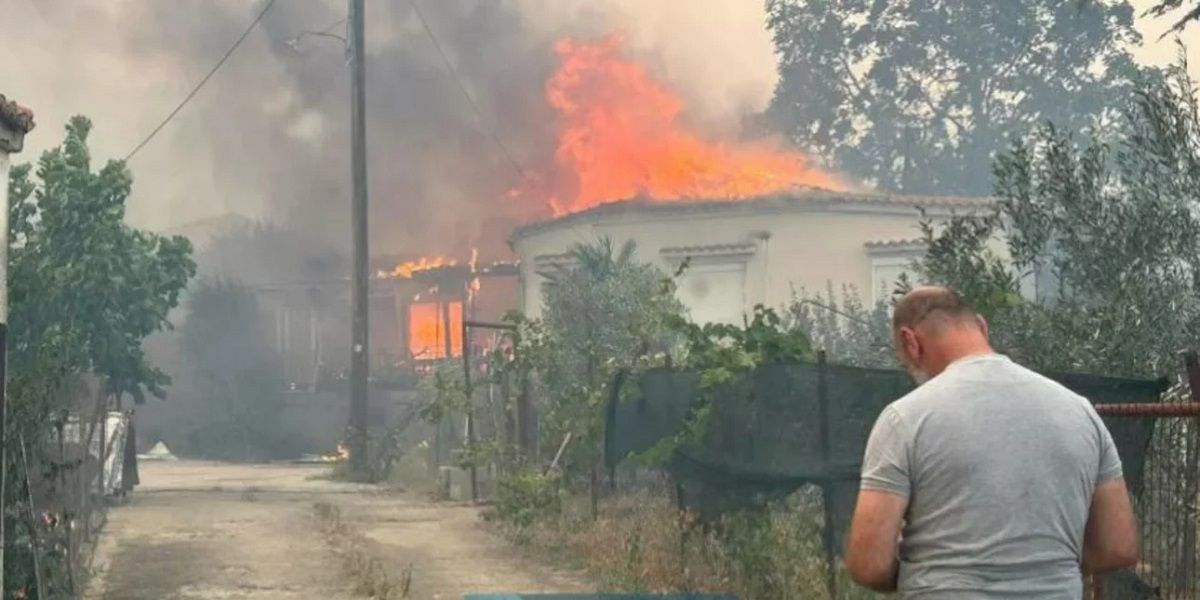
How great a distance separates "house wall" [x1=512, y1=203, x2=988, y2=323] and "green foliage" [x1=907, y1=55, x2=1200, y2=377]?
18394 mm

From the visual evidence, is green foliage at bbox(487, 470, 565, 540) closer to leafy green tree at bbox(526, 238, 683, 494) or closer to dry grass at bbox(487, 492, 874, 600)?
leafy green tree at bbox(526, 238, 683, 494)

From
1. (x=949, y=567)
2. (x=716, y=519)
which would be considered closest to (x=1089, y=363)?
(x=716, y=519)

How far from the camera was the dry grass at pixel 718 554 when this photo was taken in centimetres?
1074

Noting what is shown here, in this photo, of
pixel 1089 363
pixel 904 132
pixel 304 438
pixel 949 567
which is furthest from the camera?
pixel 904 132

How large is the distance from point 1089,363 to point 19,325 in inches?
524

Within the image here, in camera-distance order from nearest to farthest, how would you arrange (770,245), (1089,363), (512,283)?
(1089,363) < (770,245) < (512,283)

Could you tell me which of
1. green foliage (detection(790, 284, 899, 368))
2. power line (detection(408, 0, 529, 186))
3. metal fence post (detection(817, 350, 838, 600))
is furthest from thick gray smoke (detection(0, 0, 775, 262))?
metal fence post (detection(817, 350, 838, 600))

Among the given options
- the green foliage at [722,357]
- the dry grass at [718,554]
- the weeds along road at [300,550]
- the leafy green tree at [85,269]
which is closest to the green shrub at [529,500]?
the weeds along road at [300,550]

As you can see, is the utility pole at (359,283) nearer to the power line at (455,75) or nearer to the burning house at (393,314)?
the burning house at (393,314)

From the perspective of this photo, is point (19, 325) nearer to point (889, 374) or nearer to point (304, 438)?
point (889, 374)

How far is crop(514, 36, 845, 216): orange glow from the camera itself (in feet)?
121

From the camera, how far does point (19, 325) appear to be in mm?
19000

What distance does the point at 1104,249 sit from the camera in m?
10.7

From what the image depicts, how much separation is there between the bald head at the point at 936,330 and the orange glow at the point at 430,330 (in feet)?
125
